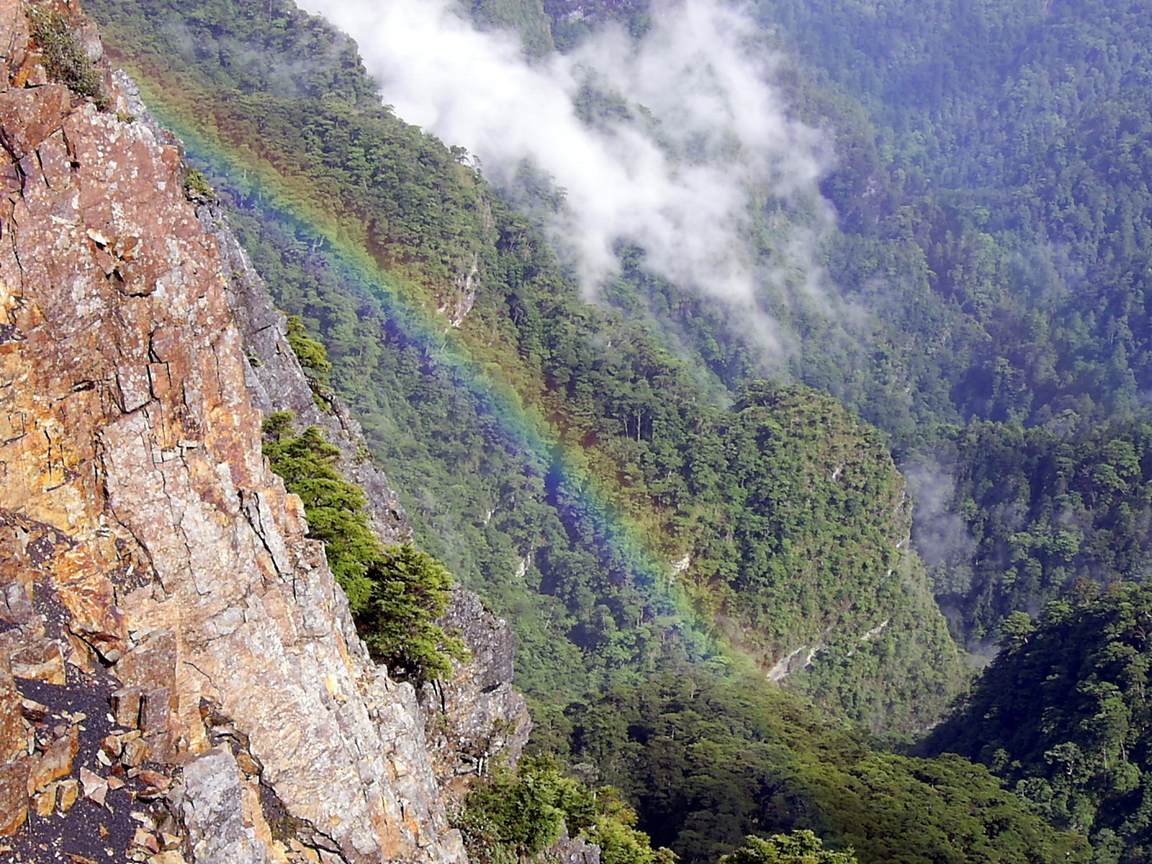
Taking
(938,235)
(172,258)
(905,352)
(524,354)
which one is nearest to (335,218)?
(524,354)

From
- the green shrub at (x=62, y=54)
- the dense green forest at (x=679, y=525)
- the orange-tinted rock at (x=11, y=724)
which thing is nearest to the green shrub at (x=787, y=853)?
the dense green forest at (x=679, y=525)

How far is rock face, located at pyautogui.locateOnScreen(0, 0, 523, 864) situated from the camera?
640 inches

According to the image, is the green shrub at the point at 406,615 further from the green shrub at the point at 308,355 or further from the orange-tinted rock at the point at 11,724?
the green shrub at the point at 308,355

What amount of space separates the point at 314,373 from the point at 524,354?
4800cm

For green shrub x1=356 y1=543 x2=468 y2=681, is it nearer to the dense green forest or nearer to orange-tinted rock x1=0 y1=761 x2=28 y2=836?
the dense green forest

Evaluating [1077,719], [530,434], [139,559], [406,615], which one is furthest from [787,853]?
[530,434]

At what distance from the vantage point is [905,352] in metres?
175

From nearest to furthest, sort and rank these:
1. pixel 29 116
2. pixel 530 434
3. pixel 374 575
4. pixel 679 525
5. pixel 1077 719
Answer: pixel 29 116 → pixel 374 575 → pixel 1077 719 → pixel 679 525 → pixel 530 434

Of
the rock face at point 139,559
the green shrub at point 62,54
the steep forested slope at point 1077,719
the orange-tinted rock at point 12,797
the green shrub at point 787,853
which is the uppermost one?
the steep forested slope at point 1077,719

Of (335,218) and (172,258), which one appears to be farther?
(335,218)

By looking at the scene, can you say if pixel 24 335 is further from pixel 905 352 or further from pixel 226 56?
pixel 905 352

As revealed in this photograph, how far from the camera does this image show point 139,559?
18.0 meters

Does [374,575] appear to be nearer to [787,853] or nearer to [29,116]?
[29,116]

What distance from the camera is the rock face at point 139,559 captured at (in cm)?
1625
